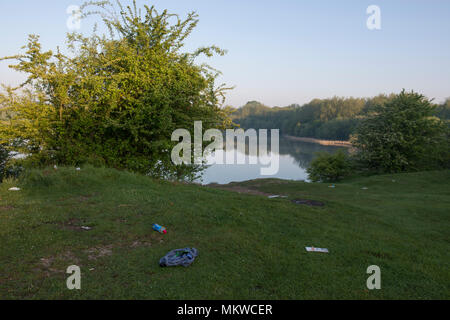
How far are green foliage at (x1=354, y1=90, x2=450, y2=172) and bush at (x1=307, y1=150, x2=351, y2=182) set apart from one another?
2051 millimetres

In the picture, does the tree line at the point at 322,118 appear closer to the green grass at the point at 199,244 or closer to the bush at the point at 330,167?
the bush at the point at 330,167

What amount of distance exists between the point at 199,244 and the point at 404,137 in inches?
1252

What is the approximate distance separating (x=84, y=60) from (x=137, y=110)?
3.74 meters

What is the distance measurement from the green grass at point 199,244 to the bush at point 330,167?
22077 millimetres

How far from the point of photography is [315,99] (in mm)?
144000

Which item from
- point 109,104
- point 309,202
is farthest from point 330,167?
point 109,104

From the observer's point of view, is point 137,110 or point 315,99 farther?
point 315,99

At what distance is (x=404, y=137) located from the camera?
3017 cm

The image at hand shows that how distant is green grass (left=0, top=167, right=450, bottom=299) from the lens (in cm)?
418

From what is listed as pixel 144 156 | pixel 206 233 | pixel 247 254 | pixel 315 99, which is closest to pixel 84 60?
pixel 144 156

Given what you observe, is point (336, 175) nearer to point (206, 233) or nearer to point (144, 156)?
point (144, 156)

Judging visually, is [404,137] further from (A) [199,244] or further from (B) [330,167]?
(A) [199,244]

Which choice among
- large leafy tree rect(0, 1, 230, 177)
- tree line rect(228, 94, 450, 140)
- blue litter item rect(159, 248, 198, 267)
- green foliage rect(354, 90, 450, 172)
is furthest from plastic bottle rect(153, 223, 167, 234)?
tree line rect(228, 94, 450, 140)

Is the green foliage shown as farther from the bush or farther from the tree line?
the tree line
